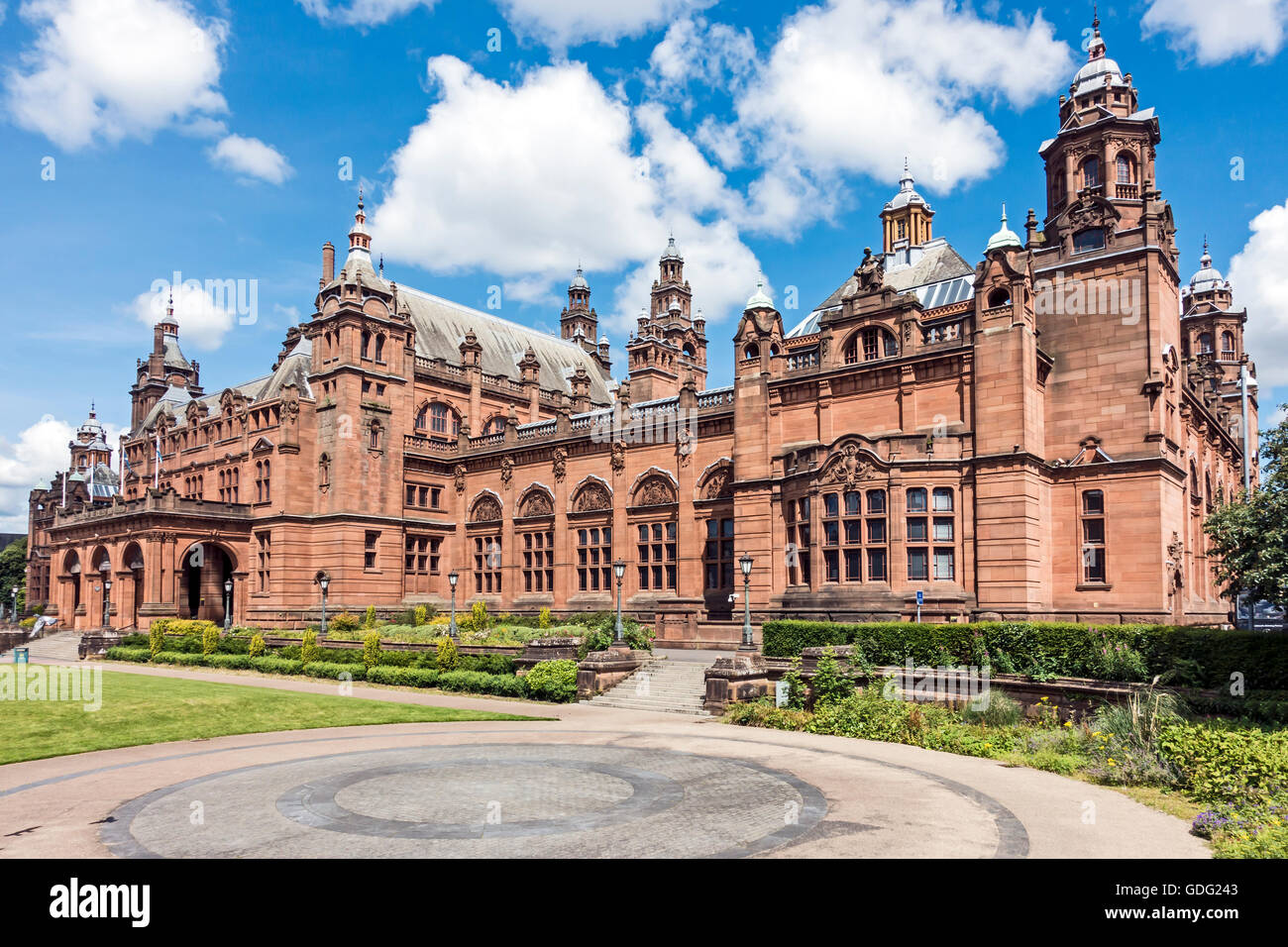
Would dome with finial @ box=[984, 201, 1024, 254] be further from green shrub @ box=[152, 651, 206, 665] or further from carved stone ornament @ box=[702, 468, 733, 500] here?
green shrub @ box=[152, 651, 206, 665]

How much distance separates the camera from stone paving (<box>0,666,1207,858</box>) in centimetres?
1043

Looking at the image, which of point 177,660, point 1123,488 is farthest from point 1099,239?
point 177,660

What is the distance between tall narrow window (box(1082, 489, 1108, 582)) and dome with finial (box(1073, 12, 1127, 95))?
18.0 m

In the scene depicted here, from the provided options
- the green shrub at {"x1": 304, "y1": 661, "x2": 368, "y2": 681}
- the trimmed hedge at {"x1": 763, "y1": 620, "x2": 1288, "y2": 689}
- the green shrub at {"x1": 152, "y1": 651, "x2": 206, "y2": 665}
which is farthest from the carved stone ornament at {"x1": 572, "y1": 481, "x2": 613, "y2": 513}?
the trimmed hedge at {"x1": 763, "y1": 620, "x2": 1288, "y2": 689}

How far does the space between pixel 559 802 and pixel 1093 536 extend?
85.4 feet

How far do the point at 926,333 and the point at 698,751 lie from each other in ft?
76.3

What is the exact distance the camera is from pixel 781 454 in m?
36.8

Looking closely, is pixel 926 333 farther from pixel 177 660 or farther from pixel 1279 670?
pixel 177 660

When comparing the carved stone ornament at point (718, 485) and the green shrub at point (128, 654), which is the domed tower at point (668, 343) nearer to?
the carved stone ornament at point (718, 485)

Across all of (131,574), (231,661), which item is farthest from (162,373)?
(231,661)

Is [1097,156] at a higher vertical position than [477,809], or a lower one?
higher

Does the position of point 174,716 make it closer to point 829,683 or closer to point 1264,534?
point 829,683
